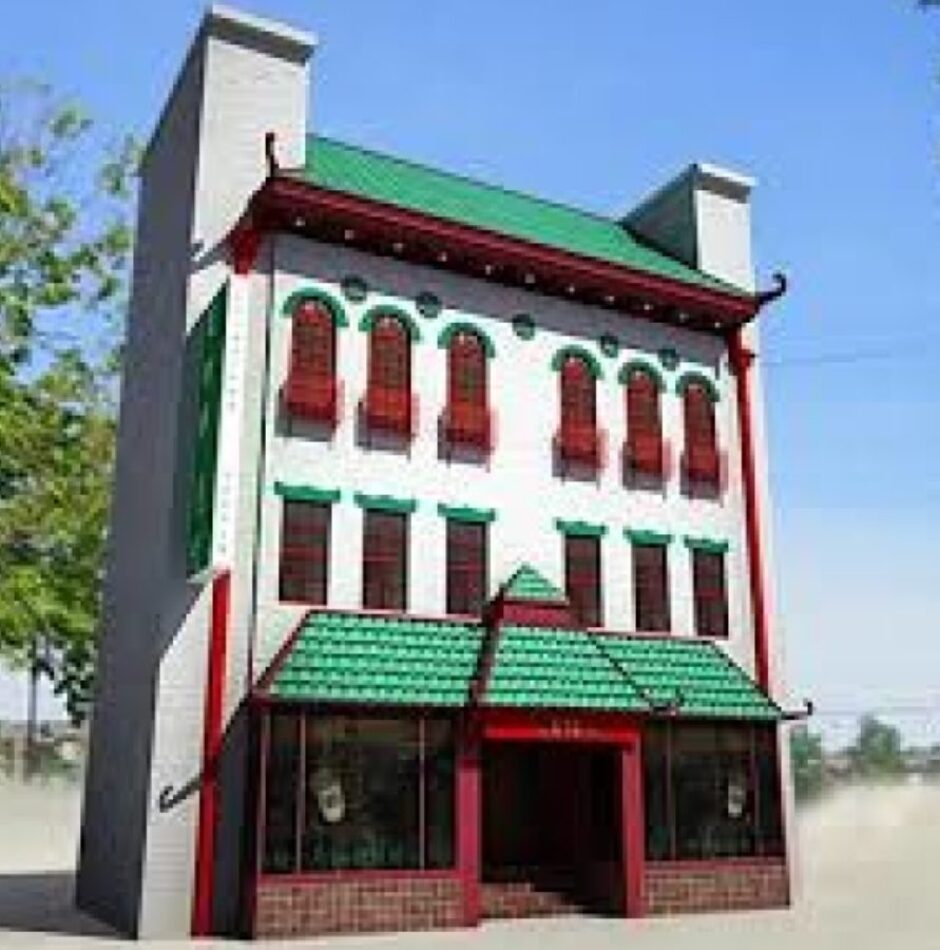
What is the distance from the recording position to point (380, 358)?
2062 centimetres

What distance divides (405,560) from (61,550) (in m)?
11.7

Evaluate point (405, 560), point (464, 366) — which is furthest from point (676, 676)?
point (464, 366)

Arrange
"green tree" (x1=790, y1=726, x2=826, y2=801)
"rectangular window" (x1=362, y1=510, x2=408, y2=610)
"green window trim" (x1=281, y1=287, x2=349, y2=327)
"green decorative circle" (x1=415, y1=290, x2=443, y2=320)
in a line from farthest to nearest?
"green tree" (x1=790, y1=726, x2=826, y2=801), "green decorative circle" (x1=415, y1=290, x2=443, y2=320), "green window trim" (x1=281, y1=287, x2=349, y2=327), "rectangular window" (x1=362, y1=510, x2=408, y2=610)

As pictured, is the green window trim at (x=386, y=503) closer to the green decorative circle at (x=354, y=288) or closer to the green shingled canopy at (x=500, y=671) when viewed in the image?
the green shingled canopy at (x=500, y=671)

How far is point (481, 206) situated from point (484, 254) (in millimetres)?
3450

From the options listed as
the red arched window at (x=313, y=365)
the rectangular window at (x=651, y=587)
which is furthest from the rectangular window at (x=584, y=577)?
the red arched window at (x=313, y=365)

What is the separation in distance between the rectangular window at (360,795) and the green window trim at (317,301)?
22.9ft

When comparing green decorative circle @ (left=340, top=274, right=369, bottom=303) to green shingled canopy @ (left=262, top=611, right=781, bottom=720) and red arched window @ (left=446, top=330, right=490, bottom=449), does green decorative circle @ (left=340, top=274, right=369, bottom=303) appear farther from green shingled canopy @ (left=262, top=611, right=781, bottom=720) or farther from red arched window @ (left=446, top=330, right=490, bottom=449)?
green shingled canopy @ (left=262, top=611, right=781, bottom=720)

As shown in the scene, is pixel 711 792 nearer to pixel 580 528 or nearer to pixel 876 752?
pixel 580 528

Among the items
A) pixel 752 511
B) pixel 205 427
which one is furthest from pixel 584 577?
pixel 205 427

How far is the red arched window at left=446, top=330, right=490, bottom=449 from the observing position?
21.0 meters

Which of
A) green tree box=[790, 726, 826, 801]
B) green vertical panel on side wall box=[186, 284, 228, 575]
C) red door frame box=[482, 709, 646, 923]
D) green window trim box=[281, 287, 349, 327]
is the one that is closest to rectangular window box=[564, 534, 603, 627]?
red door frame box=[482, 709, 646, 923]

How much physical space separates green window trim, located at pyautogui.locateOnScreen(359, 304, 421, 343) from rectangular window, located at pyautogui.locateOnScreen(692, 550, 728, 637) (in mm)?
7308

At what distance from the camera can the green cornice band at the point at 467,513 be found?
20.5m
